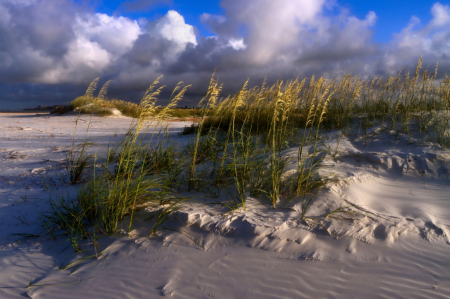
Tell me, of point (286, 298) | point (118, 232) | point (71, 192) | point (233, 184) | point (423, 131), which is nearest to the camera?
point (286, 298)

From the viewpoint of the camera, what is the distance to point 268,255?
195 cm

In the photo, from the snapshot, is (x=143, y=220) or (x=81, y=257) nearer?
(x=81, y=257)

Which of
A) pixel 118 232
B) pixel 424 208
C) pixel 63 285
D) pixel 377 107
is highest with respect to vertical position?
pixel 377 107

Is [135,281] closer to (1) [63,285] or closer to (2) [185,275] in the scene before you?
(2) [185,275]

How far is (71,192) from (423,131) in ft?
18.9

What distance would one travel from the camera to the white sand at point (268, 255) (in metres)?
1.66

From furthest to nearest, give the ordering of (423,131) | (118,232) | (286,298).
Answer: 1. (423,131)
2. (118,232)
3. (286,298)

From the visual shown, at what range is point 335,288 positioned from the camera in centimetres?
162

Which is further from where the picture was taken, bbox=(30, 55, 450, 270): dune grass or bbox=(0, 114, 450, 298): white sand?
bbox=(30, 55, 450, 270): dune grass

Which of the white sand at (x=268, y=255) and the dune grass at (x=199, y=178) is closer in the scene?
the white sand at (x=268, y=255)

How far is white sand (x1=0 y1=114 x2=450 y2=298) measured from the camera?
1.66 m

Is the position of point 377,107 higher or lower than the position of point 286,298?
higher

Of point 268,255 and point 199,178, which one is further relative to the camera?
point 199,178

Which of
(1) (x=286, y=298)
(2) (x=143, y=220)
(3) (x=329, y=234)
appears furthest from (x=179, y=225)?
(3) (x=329, y=234)
